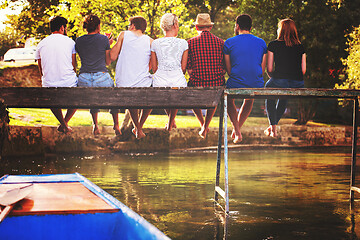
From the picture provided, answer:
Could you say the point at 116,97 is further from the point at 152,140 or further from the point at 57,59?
the point at 152,140

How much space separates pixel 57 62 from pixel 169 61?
193 cm

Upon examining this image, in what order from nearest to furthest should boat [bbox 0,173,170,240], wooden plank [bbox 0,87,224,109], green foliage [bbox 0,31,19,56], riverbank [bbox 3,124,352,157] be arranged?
boat [bbox 0,173,170,240] → wooden plank [bbox 0,87,224,109] → riverbank [bbox 3,124,352,157] → green foliage [bbox 0,31,19,56]

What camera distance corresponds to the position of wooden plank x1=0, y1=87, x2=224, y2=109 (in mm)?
7801

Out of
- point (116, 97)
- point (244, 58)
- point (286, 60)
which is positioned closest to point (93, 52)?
point (116, 97)

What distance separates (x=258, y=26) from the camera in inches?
1171

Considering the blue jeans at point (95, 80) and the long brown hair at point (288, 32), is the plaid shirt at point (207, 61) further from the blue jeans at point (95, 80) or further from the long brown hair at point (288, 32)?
the blue jeans at point (95, 80)

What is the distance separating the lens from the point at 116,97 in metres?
7.87

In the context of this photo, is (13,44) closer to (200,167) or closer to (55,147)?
(55,147)

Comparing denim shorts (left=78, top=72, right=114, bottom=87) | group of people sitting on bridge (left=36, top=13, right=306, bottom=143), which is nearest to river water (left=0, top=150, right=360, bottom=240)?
group of people sitting on bridge (left=36, top=13, right=306, bottom=143)

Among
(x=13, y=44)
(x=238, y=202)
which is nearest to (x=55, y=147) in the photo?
(x=238, y=202)

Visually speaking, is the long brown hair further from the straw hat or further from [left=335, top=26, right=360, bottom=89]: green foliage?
[left=335, top=26, right=360, bottom=89]: green foliage

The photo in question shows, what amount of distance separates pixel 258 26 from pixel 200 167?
13.9 metres

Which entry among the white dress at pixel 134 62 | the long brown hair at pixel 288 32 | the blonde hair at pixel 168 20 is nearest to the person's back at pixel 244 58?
the long brown hair at pixel 288 32

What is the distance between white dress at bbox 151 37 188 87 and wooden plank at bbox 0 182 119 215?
3.10 m
